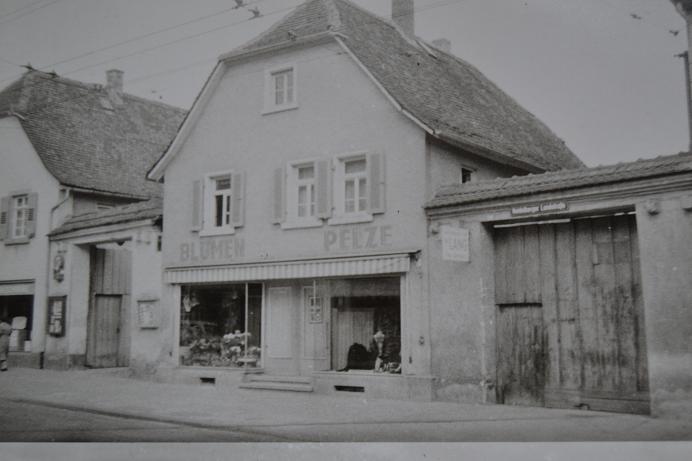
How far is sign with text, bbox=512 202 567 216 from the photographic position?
10.9 m

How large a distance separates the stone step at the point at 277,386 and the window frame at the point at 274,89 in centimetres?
496

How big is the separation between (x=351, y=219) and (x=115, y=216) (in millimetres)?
6327

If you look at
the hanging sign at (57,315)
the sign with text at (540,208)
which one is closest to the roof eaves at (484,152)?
the sign with text at (540,208)

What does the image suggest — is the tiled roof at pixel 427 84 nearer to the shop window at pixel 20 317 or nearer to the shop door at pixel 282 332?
the shop door at pixel 282 332

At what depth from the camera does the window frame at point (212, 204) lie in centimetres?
1522

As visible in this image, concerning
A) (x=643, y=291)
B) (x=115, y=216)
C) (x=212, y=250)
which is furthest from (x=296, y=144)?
(x=643, y=291)

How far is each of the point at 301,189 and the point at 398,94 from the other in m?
2.66

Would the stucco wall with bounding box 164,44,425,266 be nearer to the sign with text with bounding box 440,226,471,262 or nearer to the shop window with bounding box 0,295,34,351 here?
the sign with text with bounding box 440,226,471,262

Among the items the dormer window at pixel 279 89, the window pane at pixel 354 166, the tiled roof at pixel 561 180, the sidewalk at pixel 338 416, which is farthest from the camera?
the dormer window at pixel 279 89

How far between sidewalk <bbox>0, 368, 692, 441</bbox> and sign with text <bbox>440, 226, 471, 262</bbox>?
7.22 feet

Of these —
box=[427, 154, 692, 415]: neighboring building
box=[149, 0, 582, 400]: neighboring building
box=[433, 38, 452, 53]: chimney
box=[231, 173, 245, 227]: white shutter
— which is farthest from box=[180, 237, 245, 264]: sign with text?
box=[433, 38, 452, 53]: chimney

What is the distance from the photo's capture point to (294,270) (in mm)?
13930

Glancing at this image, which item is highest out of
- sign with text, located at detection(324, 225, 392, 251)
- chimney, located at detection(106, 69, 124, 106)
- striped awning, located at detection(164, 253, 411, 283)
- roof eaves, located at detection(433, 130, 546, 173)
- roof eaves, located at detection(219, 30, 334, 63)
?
chimney, located at detection(106, 69, 124, 106)

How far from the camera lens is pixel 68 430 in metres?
9.44
